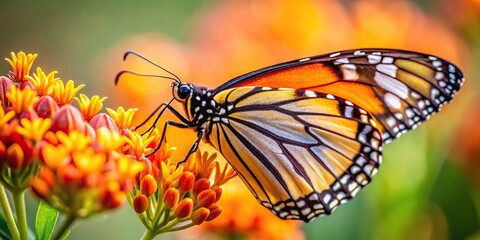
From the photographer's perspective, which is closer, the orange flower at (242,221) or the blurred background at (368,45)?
the orange flower at (242,221)

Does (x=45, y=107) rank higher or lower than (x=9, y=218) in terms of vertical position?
higher

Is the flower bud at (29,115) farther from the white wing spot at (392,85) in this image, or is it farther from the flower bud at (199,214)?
the white wing spot at (392,85)

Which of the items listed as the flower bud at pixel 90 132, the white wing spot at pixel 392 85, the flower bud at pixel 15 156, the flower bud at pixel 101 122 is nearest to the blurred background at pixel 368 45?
the white wing spot at pixel 392 85

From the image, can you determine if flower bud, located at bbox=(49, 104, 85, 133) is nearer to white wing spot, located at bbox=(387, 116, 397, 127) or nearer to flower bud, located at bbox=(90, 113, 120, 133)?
flower bud, located at bbox=(90, 113, 120, 133)

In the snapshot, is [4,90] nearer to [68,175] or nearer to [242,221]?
[68,175]

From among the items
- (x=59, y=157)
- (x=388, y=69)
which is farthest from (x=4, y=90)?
(x=388, y=69)
